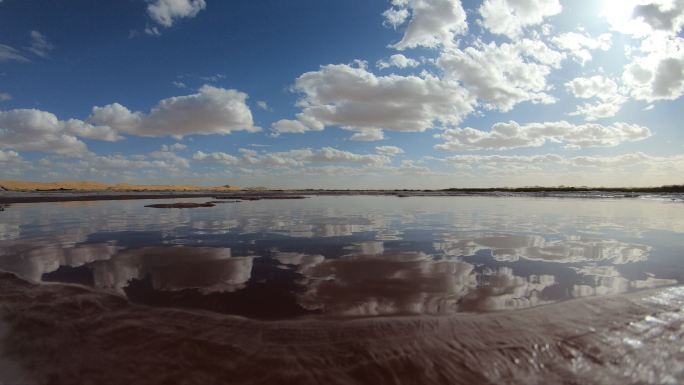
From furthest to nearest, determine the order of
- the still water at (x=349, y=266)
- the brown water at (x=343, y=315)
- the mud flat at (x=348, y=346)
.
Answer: the still water at (x=349, y=266), the brown water at (x=343, y=315), the mud flat at (x=348, y=346)

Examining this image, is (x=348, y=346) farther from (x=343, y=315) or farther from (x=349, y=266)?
(x=349, y=266)

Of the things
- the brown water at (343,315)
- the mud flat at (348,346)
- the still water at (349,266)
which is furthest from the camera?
the still water at (349,266)

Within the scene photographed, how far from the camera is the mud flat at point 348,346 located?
15.4 ft

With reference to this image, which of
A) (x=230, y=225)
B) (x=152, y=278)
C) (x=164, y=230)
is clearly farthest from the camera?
(x=230, y=225)

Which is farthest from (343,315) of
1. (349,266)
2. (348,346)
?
(349,266)

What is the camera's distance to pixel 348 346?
5.48 metres

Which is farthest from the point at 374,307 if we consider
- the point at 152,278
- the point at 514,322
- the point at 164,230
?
the point at 164,230

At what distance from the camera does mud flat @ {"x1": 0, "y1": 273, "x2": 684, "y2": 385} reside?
4.70 metres

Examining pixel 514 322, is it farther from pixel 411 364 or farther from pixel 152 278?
pixel 152 278

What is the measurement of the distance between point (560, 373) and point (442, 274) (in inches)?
197

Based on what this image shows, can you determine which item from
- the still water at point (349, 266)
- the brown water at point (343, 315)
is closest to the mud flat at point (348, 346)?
the brown water at point (343, 315)

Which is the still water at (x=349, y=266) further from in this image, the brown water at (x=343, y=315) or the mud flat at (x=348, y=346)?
the mud flat at (x=348, y=346)

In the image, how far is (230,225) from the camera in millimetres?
21219

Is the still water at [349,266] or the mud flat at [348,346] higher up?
the still water at [349,266]
